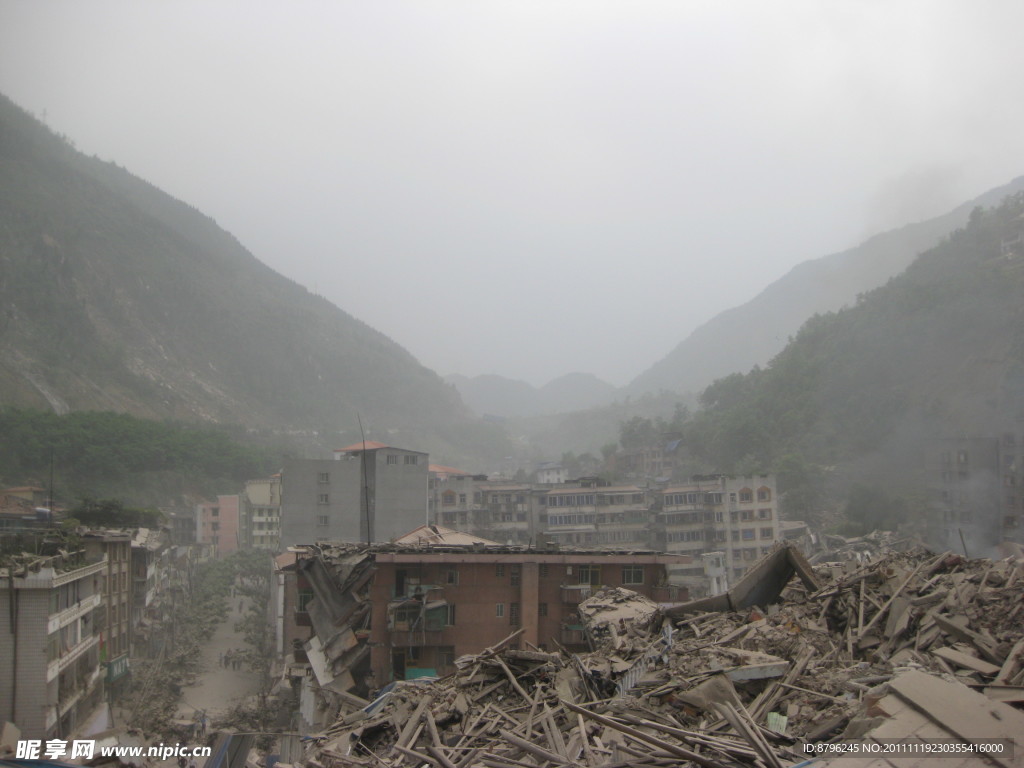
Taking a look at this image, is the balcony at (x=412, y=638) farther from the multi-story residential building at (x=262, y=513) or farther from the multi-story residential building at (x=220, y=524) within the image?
the multi-story residential building at (x=220, y=524)

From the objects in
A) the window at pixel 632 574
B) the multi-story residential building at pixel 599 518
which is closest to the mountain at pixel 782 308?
the multi-story residential building at pixel 599 518

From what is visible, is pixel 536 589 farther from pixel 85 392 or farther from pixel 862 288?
pixel 862 288

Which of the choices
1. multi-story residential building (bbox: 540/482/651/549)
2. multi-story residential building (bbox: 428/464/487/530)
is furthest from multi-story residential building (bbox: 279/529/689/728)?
multi-story residential building (bbox: 428/464/487/530)

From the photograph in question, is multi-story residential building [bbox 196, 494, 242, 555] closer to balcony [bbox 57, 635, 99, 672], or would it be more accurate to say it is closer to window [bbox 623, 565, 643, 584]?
balcony [bbox 57, 635, 99, 672]

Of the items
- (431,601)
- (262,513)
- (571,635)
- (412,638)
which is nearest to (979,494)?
(571,635)

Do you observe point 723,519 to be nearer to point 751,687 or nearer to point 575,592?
point 575,592

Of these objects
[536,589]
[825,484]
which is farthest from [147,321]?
[536,589]
